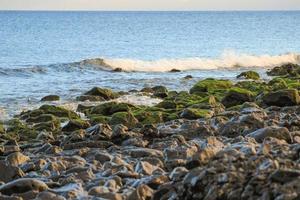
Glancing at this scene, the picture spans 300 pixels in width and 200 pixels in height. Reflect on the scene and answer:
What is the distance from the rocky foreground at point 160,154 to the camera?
5.15 m

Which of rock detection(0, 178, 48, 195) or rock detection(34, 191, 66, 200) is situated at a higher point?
rock detection(34, 191, 66, 200)

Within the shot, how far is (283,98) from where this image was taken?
15805 millimetres

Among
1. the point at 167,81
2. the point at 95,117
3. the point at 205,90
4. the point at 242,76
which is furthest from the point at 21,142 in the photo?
the point at 242,76

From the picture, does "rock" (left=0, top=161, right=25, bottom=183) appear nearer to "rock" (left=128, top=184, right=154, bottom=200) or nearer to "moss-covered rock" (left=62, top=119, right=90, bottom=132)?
"rock" (left=128, top=184, right=154, bottom=200)

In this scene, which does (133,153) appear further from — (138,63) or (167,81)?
(138,63)

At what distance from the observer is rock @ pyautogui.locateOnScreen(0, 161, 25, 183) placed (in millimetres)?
8562

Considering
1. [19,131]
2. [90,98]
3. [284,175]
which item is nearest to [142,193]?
[284,175]

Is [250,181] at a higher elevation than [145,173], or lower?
higher

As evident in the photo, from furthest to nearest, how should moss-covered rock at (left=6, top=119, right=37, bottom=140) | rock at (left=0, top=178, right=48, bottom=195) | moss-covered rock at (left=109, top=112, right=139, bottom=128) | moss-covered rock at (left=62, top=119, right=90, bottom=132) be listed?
moss-covered rock at (left=109, top=112, right=139, bottom=128), moss-covered rock at (left=62, top=119, right=90, bottom=132), moss-covered rock at (left=6, top=119, right=37, bottom=140), rock at (left=0, top=178, right=48, bottom=195)

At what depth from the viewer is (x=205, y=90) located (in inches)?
902

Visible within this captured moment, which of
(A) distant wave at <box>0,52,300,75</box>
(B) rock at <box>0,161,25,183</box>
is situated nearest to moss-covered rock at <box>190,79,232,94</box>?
(B) rock at <box>0,161,25,183</box>

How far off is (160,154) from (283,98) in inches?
280

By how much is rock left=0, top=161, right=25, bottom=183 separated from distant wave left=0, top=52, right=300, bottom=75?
Result: 88.3 feet

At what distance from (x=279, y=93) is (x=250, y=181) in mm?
11423
